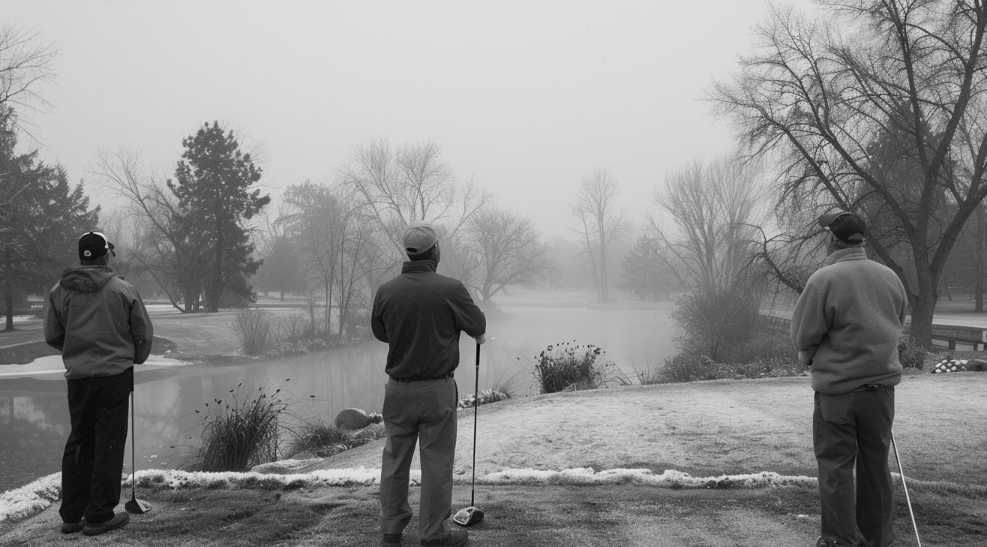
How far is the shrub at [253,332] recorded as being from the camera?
2845 centimetres

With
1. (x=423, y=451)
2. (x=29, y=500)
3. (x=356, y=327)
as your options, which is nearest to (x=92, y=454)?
(x=29, y=500)

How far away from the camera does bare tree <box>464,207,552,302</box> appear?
53.1m

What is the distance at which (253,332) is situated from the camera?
1124 inches

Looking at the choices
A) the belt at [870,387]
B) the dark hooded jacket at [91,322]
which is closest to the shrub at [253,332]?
the dark hooded jacket at [91,322]

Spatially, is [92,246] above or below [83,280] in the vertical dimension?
above

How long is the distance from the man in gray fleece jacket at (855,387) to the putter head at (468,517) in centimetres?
202

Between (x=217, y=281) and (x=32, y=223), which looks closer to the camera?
(x=32, y=223)

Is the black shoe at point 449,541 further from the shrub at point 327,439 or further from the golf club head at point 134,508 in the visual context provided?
the shrub at point 327,439

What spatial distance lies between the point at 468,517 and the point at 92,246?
121 inches

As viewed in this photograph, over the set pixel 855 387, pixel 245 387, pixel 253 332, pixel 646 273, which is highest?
pixel 646 273

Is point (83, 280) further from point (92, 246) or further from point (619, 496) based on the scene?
point (619, 496)

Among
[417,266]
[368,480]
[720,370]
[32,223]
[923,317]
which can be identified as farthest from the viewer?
[32,223]

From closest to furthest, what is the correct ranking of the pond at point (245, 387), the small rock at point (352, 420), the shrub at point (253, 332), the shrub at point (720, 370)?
the small rock at point (352, 420) < the pond at point (245, 387) < the shrub at point (720, 370) < the shrub at point (253, 332)

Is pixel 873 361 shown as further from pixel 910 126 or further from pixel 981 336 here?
pixel 981 336
